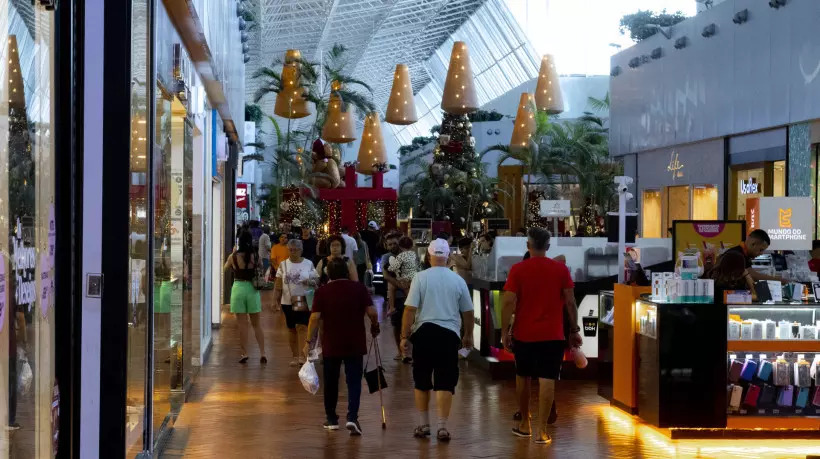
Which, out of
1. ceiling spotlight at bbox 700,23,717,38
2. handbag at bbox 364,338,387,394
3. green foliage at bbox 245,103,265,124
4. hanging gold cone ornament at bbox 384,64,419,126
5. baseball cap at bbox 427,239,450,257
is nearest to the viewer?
baseball cap at bbox 427,239,450,257

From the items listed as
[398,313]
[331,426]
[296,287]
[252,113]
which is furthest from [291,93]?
[252,113]

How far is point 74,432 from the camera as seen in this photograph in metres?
4.72

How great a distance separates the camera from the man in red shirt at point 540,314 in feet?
26.7

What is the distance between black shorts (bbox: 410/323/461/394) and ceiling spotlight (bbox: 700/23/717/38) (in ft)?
48.9

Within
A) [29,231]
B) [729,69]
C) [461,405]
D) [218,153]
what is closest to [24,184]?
[29,231]

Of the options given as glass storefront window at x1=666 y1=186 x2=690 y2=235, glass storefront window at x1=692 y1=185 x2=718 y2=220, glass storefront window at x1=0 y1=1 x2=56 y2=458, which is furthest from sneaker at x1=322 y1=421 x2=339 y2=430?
glass storefront window at x1=666 y1=186 x2=690 y2=235

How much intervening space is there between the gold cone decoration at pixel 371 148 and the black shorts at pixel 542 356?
18641mm

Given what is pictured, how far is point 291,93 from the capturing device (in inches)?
816

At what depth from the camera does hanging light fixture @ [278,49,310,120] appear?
2053 cm

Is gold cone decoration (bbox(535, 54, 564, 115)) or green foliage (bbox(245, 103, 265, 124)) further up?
green foliage (bbox(245, 103, 265, 124))

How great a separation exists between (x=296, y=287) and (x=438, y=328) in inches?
165

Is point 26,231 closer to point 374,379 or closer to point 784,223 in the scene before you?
point 374,379

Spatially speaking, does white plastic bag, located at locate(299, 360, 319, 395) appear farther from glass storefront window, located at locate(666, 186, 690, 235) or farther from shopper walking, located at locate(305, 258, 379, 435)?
glass storefront window, located at locate(666, 186, 690, 235)

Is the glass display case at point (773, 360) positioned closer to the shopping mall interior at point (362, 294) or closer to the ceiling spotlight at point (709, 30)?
the shopping mall interior at point (362, 294)
